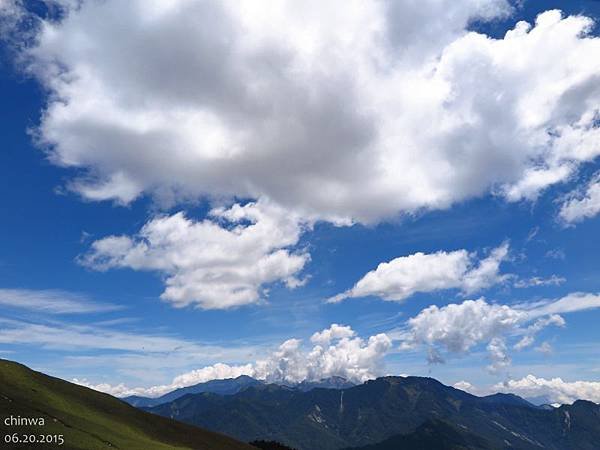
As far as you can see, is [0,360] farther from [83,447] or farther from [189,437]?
[83,447]

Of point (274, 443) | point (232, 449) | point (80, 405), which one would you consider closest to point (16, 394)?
point (80, 405)

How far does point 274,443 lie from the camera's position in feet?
525

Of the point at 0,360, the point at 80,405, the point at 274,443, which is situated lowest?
the point at 274,443

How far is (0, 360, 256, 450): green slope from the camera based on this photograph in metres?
69.6

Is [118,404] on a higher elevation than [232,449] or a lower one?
higher

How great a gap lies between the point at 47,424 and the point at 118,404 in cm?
4701

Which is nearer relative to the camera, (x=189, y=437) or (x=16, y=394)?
(x=16, y=394)

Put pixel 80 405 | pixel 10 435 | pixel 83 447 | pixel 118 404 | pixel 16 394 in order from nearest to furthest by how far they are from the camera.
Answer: pixel 10 435 < pixel 83 447 < pixel 16 394 < pixel 80 405 < pixel 118 404

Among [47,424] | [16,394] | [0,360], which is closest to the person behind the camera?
[47,424]

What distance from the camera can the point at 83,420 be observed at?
83.4 metres

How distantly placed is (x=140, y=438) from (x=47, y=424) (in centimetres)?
2139

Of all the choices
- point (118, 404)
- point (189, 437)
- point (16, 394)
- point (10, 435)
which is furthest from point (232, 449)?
point (10, 435)

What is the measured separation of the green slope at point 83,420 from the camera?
69562 millimetres

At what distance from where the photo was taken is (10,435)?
60.8 m
